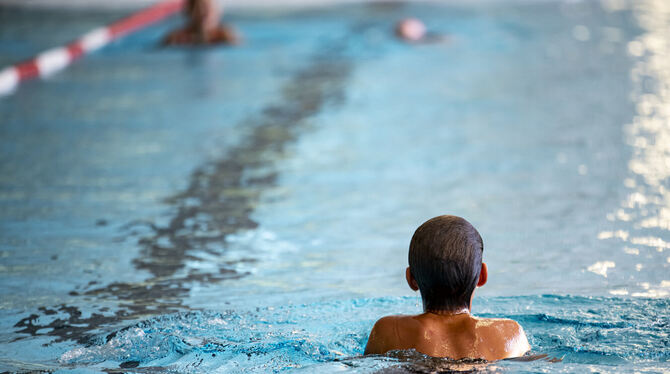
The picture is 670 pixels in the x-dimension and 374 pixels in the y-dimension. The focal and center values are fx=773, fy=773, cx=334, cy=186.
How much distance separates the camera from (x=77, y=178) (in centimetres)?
486

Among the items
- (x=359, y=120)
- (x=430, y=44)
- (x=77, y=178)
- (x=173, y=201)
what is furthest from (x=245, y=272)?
(x=430, y=44)

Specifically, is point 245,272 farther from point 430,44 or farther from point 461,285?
point 430,44

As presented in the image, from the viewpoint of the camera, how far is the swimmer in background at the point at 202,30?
9.53 meters

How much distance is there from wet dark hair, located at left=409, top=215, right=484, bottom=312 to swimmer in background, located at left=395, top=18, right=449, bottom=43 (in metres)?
7.83

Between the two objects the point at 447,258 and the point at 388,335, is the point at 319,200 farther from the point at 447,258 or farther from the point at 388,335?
the point at 447,258

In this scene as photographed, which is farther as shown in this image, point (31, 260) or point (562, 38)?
point (562, 38)

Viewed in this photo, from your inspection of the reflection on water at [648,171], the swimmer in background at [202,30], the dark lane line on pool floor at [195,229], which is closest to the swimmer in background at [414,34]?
the swimmer in background at [202,30]

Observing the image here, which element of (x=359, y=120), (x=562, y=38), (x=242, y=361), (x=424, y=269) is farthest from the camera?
(x=562, y=38)

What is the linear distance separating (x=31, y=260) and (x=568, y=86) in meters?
5.06

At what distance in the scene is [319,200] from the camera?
173 inches

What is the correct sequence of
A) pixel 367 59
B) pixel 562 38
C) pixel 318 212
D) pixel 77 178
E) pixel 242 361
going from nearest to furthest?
1. pixel 242 361
2. pixel 318 212
3. pixel 77 178
4. pixel 367 59
5. pixel 562 38

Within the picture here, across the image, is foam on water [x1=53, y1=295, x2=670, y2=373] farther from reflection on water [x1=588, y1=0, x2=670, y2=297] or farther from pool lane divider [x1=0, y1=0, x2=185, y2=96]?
pool lane divider [x1=0, y1=0, x2=185, y2=96]

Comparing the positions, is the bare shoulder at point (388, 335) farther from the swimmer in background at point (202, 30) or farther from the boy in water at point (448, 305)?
the swimmer in background at point (202, 30)

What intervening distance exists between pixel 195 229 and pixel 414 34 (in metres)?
6.45
